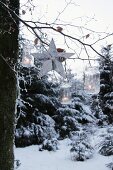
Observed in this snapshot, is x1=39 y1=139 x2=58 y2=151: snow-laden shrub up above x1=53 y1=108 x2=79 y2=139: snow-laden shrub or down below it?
below

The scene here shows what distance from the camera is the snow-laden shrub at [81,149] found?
13383mm

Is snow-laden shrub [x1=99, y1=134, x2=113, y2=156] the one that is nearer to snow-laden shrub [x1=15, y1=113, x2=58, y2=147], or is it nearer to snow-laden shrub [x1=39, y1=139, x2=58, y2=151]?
snow-laden shrub [x1=39, y1=139, x2=58, y2=151]

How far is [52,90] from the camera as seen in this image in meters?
17.0

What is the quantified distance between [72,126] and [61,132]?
725mm

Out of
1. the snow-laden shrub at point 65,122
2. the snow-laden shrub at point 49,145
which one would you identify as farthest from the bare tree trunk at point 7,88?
the snow-laden shrub at point 65,122

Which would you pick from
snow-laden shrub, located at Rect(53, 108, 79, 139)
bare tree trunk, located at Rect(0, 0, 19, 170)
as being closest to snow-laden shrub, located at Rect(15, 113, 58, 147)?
snow-laden shrub, located at Rect(53, 108, 79, 139)

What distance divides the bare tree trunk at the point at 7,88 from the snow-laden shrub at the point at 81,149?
9.52 metres

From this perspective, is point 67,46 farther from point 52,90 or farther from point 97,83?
point 52,90

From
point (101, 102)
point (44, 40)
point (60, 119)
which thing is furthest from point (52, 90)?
point (44, 40)

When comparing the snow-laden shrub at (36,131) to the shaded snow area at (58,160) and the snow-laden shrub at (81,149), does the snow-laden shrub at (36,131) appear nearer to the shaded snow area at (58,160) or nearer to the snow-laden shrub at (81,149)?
the shaded snow area at (58,160)

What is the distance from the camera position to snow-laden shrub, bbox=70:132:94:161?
13.4 metres

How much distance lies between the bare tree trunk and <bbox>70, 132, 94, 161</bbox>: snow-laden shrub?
375 inches

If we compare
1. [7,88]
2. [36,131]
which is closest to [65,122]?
[36,131]

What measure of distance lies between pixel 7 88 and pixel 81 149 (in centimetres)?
991
